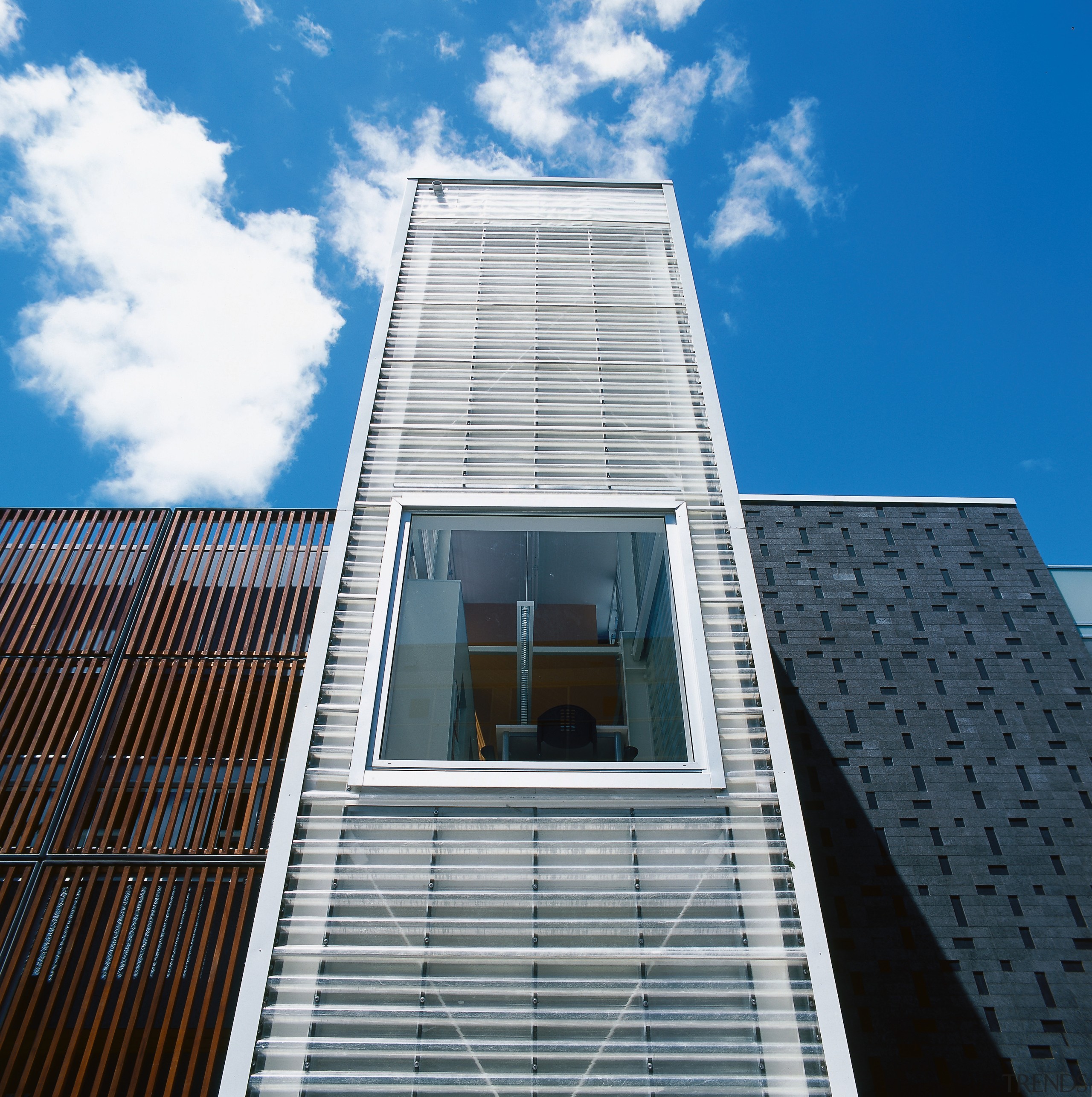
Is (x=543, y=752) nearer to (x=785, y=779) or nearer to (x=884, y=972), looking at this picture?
(x=785, y=779)

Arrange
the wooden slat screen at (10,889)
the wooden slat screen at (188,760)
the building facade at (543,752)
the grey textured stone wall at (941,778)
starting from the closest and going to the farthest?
1. the building facade at (543,752)
2. the grey textured stone wall at (941,778)
3. the wooden slat screen at (10,889)
4. the wooden slat screen at (188,760)

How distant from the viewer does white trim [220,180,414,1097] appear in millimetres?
1972

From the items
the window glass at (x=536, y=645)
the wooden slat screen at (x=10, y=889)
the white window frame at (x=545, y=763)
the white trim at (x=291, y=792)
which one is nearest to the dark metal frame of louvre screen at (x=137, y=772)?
the wooden slat screen at (x=10, y=889)

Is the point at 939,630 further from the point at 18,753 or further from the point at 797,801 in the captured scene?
the point at 18,753

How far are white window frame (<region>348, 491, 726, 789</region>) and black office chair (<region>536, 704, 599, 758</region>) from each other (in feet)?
0.77

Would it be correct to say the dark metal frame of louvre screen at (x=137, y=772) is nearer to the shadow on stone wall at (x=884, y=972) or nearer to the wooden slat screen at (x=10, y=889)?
the wooden slat screen at (x=10, y=889)

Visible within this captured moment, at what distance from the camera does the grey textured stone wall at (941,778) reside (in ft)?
17.8

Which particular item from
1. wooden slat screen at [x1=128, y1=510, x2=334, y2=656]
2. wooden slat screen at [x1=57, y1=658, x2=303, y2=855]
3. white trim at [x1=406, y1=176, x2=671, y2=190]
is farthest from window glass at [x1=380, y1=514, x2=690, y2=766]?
wooden slat screen at [x1=128, y1=510, x2=334, y2=656]

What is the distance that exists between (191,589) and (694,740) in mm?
7410

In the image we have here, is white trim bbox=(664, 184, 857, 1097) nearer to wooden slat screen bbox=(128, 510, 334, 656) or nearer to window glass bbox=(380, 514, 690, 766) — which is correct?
window glass bbox=(380, 514, 690, 766)

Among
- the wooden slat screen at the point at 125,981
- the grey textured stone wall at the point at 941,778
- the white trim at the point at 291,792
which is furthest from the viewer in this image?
the grey textured stone wall at the point at 941,778

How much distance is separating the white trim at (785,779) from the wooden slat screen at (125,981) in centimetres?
500

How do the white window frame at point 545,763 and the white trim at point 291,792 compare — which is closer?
the white trim at point 291,792

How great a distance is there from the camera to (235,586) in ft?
27.7
